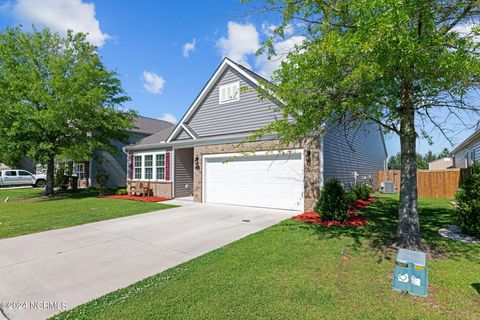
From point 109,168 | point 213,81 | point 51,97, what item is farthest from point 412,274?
point 109,168

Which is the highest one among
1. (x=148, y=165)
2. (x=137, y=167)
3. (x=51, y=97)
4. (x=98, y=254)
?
(x=51, y=97)

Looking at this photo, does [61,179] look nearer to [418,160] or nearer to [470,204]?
[470,204]

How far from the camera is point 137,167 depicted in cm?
1780

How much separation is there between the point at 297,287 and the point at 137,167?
15.8m

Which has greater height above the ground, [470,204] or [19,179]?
[19,179]

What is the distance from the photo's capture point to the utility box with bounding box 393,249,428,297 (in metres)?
3.77

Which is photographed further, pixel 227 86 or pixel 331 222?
pixel 227 86

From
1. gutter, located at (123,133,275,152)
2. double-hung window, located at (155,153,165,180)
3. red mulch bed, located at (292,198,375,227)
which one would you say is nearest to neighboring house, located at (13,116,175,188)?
gutter, located at (123,133,275,152)

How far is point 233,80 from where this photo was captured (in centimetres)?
1361

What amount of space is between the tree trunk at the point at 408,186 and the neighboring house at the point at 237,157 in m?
3.25

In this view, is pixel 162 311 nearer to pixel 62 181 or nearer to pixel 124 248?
pixel 124 248

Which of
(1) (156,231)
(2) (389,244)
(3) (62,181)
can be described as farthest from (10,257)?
(3) (62,181)

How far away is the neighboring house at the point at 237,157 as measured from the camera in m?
10.6

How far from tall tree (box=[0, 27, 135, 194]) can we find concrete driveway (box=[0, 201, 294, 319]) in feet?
32.0
